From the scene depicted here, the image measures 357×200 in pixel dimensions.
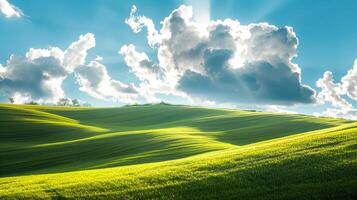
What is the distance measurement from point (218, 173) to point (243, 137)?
123ft

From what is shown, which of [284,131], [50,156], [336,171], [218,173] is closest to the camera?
[336,171]

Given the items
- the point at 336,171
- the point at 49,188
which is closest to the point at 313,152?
the point at 336,171

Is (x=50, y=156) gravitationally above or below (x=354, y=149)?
below

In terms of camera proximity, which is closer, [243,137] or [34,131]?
[243,137]

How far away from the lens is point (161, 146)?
43.8 metres

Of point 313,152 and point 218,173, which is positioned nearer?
point 218,173

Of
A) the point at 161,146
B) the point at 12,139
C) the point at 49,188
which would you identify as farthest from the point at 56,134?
the point at 49,188

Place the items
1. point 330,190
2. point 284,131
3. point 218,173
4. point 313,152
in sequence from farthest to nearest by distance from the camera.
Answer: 1. point 284,131
2. point 313,152
3. point 218,173
4. point 330,190

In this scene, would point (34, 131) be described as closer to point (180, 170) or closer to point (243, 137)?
point (243, 137)

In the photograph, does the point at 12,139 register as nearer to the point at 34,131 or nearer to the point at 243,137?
the point at 34,131

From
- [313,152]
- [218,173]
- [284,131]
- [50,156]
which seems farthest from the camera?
[284,131]

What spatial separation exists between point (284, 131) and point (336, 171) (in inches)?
1770

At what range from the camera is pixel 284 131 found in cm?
5938

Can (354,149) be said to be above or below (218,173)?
above
